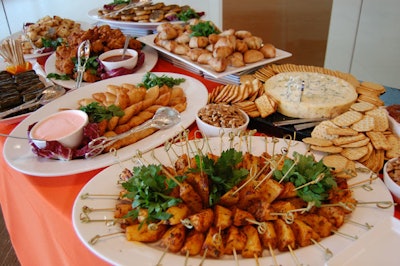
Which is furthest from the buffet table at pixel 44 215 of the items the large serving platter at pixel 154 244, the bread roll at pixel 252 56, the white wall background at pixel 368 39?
the white wall background at pixel 368 39

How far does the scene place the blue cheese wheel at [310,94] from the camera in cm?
162

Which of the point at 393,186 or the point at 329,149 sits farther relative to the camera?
the point at 329,149

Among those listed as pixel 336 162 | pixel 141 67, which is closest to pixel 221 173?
pixel 336 162

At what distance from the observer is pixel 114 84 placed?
6.82 ft

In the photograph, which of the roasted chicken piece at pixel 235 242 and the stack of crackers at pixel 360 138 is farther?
the stack of crackers at pixel 360 138

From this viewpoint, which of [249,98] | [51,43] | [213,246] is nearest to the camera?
[213,246]

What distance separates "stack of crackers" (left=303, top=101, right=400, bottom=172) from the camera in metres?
1.29

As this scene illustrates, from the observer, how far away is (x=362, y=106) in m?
1.54

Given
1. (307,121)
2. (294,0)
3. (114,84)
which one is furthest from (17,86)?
(294,0)

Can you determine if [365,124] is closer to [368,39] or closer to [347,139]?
[347,139]

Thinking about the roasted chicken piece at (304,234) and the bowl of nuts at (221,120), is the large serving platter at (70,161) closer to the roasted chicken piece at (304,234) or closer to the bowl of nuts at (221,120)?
the bowl of nuts at (221,120)

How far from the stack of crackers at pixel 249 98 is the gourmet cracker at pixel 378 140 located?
45 cm

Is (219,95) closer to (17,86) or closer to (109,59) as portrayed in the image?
(109,59)

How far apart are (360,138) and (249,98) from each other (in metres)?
0.61
